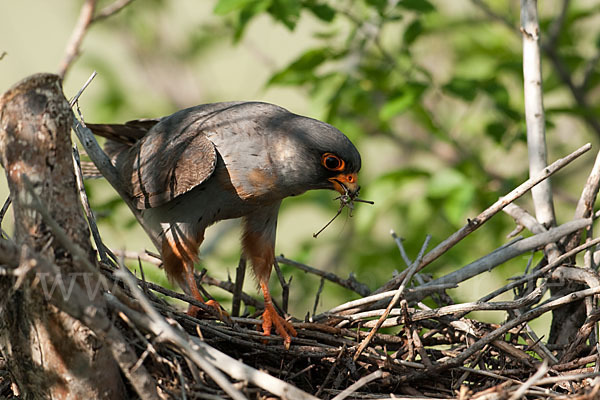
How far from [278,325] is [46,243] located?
1.69m

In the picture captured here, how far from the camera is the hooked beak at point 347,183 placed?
4.51m

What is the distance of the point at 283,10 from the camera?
5.29 metres

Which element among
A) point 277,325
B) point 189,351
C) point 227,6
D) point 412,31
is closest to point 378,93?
point 412,31

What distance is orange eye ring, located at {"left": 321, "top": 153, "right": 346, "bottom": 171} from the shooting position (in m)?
4.44

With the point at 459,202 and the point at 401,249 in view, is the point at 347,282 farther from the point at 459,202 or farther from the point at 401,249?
the point at 459,202

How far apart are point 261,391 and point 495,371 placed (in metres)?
1.35

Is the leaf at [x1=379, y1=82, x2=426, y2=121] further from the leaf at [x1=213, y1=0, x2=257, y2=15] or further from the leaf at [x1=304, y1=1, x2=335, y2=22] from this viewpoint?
the leaf at [x1=213, y1=0, x2=257, y2=15]

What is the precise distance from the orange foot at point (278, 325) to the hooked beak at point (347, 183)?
2.94 feet

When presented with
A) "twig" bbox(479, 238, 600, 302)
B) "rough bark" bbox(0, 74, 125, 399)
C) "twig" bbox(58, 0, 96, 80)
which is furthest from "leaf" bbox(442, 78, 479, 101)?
"rough bark" bbox(0, 74, 125, 399)

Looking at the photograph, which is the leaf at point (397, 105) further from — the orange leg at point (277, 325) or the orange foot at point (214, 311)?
the orange foot at point (214, 311)

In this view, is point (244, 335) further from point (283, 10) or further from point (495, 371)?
point (283, 10)

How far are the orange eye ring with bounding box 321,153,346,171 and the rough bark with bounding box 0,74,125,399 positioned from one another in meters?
1.83

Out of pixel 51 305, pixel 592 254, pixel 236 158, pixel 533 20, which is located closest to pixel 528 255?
pixel 592 254

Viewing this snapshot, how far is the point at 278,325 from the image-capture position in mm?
4172
